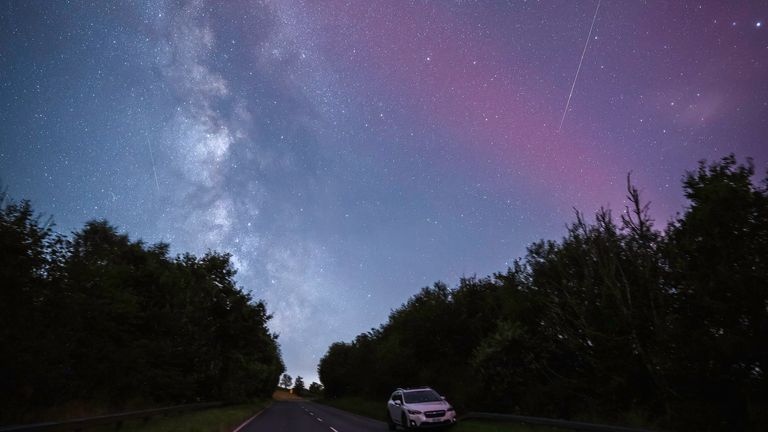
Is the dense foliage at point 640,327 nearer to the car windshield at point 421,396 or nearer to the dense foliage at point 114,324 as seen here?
the car windshield at point 421,396

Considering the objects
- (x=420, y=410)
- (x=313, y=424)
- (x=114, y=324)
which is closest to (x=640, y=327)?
(x=420, y=410)

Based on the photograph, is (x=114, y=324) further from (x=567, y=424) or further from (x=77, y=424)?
(x=567, y=424)

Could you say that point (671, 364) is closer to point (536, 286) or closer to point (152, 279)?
point (536, 286)

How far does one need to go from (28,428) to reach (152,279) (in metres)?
28.0

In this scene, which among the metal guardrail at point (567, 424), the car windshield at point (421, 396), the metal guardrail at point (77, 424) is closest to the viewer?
the metal guardrail at point (77, 424)

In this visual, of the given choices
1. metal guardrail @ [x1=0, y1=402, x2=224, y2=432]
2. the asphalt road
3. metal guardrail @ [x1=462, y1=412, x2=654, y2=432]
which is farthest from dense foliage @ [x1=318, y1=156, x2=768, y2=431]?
metal guardrail @ [x1=0, y1=402, x2=224, y2=432]

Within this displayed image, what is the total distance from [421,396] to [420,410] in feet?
5.64

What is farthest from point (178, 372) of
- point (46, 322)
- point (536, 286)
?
point (536, 286)

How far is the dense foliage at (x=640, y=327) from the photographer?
52.0ft

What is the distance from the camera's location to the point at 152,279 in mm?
34969

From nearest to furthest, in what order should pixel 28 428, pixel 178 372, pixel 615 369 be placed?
pixel 28 428
pixel 615 369
pixel 178 372

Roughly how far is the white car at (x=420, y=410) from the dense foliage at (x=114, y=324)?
41.3 ft

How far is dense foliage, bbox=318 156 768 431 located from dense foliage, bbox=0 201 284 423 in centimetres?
1789

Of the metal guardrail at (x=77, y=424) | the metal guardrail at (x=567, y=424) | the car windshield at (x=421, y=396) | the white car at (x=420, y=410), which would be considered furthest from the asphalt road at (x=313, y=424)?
the metal guardrail at (x=567, y=424)
